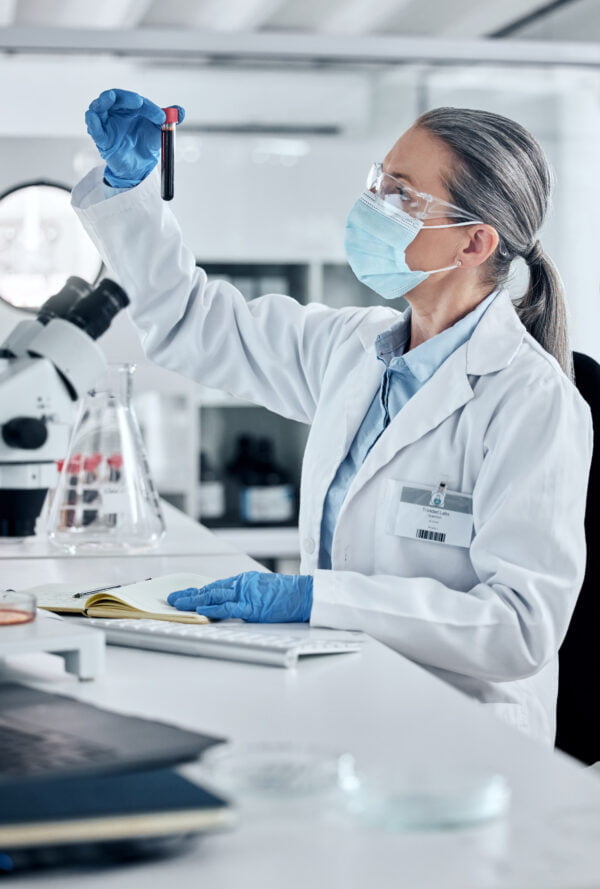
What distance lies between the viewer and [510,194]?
5.73ft

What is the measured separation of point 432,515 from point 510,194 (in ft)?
1.82

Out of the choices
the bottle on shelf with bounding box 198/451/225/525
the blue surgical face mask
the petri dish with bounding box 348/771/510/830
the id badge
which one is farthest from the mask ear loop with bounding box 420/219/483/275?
the bottle on shelf with bounding box 198/451/225/525

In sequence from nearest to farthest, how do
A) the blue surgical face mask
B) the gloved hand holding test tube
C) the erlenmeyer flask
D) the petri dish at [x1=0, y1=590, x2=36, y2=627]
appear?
the petri dish at [x1=0, y1=590, x2=36, y2=627]
the gloved hand holding test tube
the blue surgical face mask
the erlenmeyer flask

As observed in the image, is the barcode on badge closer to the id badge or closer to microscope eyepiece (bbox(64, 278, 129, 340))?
the id badge

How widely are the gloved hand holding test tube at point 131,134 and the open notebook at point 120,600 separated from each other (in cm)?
61

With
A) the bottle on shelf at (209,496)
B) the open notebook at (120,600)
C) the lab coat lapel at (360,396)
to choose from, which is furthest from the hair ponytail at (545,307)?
the bottle on shelf at (209,496)

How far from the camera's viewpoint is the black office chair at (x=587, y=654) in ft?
5.46

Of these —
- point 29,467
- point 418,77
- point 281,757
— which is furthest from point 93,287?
point 418,77

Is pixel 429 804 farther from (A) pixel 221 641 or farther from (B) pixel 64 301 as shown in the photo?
(B) pixel 64 301

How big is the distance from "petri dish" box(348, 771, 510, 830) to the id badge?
32.9 inches

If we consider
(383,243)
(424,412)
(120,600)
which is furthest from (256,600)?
(383,243)

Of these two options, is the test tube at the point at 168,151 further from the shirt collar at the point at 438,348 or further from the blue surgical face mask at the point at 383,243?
the shirt collar at the point at 438,348

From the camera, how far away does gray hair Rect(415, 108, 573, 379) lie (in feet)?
5.60

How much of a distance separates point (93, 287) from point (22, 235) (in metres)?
2.56
